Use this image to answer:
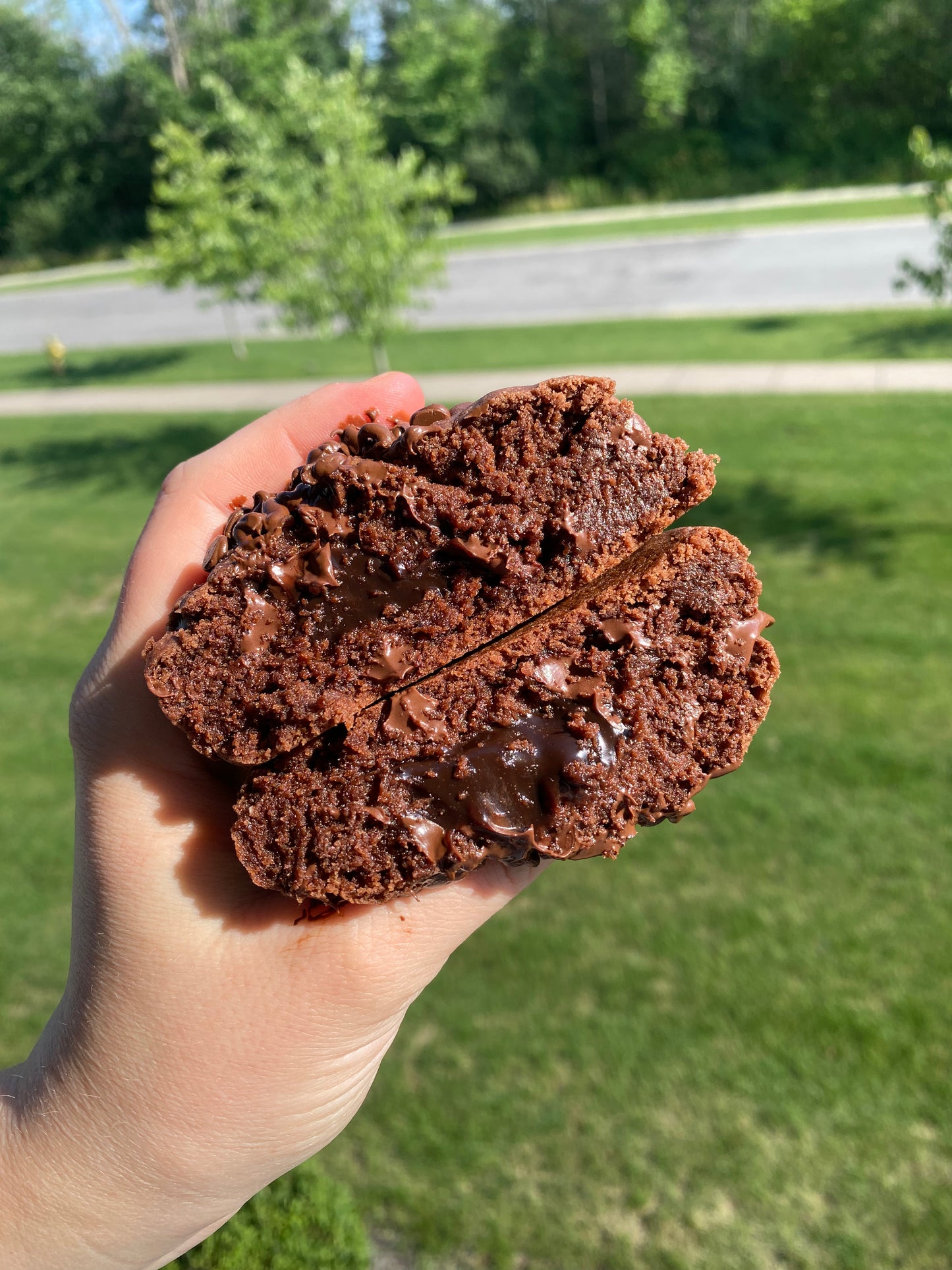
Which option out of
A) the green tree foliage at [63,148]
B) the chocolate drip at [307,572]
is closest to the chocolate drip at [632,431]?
the chocolate drip at [307,572]

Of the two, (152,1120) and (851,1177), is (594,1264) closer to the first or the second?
(851,1177)

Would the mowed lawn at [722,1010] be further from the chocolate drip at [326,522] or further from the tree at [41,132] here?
the tree at [41,132]

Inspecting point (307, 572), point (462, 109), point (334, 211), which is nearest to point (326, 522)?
point (307, 572)

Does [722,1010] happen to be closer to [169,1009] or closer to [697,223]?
[169,1009]

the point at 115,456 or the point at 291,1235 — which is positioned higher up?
the point at 115,456

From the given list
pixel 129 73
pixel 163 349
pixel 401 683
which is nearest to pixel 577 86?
pixel 129 73

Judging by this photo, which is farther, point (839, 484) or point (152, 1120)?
point (839, 484)
